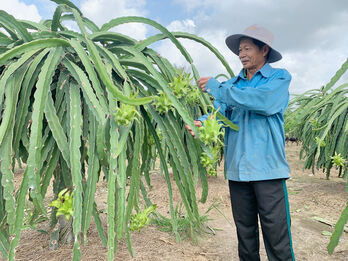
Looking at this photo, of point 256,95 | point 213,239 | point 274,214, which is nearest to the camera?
point 256,95

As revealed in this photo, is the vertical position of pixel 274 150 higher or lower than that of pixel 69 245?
higher

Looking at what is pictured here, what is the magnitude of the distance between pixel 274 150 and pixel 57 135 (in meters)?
1.07

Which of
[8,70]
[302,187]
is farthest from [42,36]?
[302,187]

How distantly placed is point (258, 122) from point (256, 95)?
0.18 metres

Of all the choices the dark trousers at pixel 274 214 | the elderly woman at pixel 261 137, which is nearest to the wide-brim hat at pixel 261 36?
the elderly woman at pixel 261 137

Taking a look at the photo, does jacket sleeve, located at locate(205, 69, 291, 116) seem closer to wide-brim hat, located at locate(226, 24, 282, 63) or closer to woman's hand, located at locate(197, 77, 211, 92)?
woman's hand, located at locate(197, 77, 211, 92)

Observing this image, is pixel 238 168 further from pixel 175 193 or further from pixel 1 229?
pixel 175 193

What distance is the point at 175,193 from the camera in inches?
123

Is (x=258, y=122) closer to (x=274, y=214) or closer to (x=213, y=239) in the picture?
(x=274, y=214)

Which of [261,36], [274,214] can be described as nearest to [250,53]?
[261,36]

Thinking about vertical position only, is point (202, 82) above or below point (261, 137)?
above

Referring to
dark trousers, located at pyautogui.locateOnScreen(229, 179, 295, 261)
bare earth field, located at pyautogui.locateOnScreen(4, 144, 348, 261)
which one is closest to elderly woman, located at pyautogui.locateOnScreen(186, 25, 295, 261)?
dark trousers, located at pyautogui.locateOnScreen(229, 179, 295, 261)

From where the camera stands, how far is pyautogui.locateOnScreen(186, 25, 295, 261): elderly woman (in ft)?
4.55

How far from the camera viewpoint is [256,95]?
1358 mm
